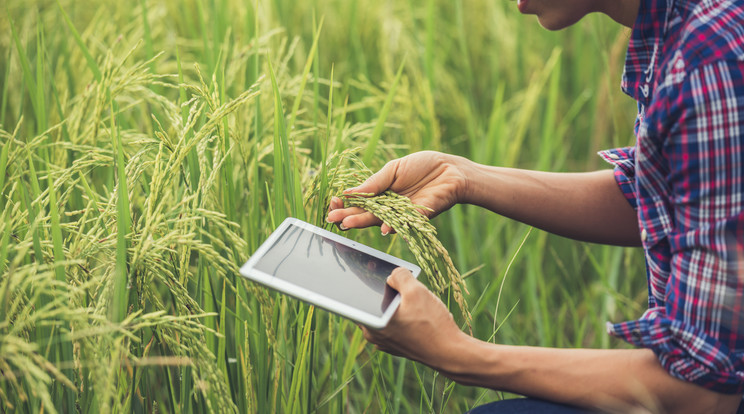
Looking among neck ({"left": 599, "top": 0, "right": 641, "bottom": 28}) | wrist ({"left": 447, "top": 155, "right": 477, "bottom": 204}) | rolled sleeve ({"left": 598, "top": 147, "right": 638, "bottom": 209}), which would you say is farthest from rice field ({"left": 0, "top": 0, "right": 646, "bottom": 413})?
neck ({"left": 599, "top": 0, "right": 641, "bottom": 28})

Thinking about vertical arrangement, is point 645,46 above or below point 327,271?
above

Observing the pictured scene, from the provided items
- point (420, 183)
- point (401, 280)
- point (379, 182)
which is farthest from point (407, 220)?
point (420, 183)

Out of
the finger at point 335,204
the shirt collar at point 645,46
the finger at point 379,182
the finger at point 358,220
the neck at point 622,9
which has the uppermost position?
the neck at point 622,9

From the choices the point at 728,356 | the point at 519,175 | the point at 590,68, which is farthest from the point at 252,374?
the point at 590,68

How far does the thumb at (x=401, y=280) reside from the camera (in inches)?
49.1

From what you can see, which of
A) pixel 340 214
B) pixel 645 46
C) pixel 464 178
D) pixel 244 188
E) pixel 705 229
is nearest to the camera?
pixel 705 229

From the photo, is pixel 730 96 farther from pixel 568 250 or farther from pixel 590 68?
pixel 590 68

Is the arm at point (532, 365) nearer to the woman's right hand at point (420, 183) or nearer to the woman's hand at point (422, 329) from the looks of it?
the woman's hand at point (422, 329)

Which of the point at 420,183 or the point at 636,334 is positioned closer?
the point at 636,334

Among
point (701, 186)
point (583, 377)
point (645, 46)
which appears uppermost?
point (645, 46)

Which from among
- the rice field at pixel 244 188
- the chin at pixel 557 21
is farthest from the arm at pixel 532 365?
the chin at pixel 557 21

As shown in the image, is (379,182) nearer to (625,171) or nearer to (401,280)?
(401,280)

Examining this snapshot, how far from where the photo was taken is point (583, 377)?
3.97 ft

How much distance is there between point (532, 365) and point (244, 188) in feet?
2.91
